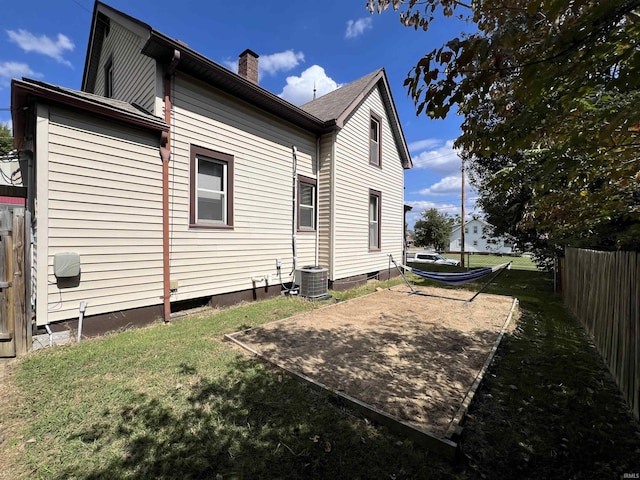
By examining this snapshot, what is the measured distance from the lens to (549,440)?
249 centimetres

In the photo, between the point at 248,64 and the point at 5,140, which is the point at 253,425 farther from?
the point at 5,140

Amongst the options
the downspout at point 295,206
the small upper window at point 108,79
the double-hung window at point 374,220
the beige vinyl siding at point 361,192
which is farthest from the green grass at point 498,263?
the small upper window at point 108,79

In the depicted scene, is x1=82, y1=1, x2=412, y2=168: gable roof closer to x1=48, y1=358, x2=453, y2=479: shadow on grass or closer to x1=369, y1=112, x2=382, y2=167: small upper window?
x1=369, y1=112, x2=382, y2=167: small upper window

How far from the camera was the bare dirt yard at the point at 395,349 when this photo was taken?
3055 millimetres

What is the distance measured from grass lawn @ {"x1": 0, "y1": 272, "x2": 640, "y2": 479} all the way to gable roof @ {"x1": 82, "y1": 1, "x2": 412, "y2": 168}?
16.8ft

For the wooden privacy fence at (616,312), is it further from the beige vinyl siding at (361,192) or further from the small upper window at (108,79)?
the small upper window at (108,79)

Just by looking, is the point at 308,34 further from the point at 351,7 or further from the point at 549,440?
the point at 549,440

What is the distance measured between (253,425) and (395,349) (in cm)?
252

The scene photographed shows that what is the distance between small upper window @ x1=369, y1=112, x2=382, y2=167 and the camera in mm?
10711

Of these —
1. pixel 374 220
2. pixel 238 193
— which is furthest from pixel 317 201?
pixel 374 220

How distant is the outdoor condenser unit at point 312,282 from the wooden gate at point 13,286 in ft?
17.0

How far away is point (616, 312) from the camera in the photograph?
12.0ft

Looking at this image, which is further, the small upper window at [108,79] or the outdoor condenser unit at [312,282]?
the small upper window at [108,79]

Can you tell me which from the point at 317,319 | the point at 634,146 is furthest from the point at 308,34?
the point at 634,146
